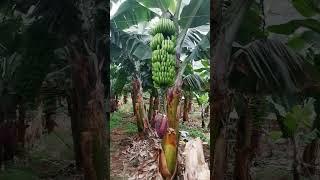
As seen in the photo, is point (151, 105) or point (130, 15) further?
point (151, 105)

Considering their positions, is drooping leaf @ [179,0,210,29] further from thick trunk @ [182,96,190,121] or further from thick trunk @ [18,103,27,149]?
thick trunk @ [18,103,27,149]

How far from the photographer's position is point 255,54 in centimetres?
132

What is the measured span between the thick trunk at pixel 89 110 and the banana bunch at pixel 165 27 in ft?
3.27

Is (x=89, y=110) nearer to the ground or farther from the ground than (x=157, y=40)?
nearer to the ground

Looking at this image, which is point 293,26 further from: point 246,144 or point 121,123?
point 121,123

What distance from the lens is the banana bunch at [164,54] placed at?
242cm

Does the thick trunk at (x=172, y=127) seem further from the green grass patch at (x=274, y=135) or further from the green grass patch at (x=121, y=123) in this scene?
the green grass patch at (x=274, y=135)

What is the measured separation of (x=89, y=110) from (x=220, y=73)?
1.84 ft

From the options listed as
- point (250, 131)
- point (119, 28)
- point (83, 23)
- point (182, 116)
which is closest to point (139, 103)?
point (182, 116)

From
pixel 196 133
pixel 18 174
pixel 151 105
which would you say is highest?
pixel 151 105

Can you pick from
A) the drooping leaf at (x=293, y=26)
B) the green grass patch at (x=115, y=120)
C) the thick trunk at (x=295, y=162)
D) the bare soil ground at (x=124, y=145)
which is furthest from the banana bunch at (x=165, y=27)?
the thick trunk at (x=295, y=162)

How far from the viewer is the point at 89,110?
153 centimetres

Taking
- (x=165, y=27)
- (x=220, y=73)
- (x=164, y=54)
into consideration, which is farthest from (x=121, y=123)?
(x=220, y=73)

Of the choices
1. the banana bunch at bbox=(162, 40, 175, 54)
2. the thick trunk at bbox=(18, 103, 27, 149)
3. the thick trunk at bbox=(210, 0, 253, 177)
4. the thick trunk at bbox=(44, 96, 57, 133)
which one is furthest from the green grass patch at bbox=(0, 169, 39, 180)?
the banana bunch at bbox=(162, 40, 175, 54)
